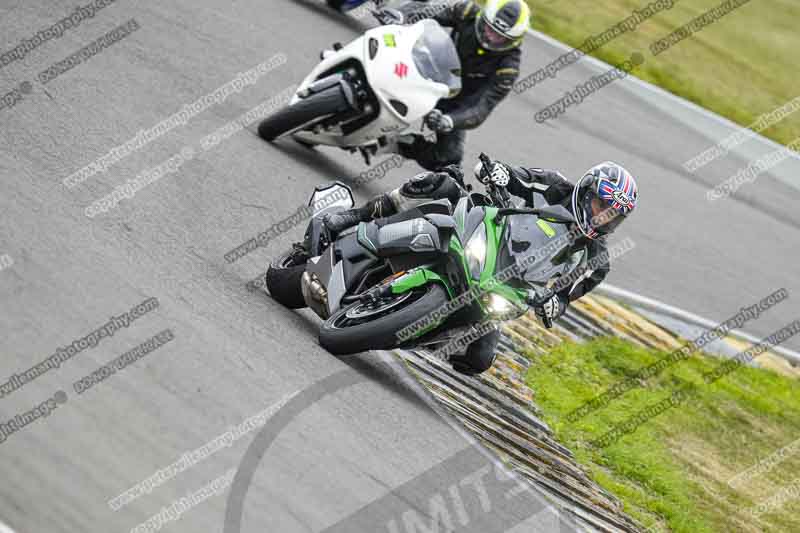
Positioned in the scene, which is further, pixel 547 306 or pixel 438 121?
pixel 438 121

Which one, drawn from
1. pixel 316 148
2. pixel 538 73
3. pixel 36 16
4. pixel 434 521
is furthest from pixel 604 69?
pixel 434 521

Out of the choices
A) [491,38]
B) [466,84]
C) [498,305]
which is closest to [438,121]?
[491,38]

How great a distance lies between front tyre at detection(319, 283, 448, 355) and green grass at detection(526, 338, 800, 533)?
256 cm

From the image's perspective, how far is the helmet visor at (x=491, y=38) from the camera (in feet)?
33.8

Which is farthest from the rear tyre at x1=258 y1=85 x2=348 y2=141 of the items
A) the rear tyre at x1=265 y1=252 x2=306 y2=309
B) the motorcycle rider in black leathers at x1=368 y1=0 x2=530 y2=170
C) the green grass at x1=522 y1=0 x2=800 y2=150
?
the green grass at x1=522 y1=0 x2=800 y2=150

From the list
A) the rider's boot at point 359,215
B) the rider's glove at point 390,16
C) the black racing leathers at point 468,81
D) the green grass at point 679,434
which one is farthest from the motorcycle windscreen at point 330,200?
the rider's glove at point 390,16

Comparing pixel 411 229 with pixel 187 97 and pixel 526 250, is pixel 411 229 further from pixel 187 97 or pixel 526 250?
pixel 187 97

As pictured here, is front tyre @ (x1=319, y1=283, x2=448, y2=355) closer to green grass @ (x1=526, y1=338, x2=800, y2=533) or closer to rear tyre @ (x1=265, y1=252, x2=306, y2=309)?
rear tyre @ (x1=265, y1=252, x2=306, y2=309)

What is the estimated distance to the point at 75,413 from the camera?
18.2 ft

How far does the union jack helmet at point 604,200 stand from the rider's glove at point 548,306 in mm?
452

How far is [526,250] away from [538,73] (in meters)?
9.57

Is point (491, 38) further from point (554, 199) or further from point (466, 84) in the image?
point (554, 199)

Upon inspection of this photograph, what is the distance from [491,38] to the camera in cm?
1038

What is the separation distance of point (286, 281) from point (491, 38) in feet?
12.6
